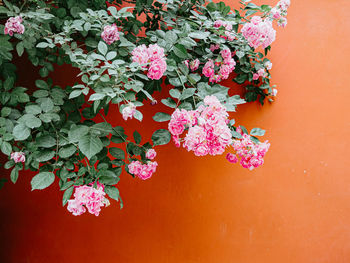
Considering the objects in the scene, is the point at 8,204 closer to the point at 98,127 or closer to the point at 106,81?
the point at 98,127

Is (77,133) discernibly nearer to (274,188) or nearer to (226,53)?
(226,53)

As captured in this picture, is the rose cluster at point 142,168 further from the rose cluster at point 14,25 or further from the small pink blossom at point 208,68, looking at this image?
the rose cluster at point 14,25

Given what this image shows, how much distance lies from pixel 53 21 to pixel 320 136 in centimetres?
181

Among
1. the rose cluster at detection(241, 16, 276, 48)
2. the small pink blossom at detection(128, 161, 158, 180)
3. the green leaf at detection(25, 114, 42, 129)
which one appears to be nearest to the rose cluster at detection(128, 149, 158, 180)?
the small pink blossom at detection(128, 161, 158, 180)

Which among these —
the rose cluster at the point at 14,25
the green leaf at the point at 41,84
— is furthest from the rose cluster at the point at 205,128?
the rose cluster at the point at 14,25

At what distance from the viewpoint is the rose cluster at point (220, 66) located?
151 cm

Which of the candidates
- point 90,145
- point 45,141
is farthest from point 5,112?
point 90,145

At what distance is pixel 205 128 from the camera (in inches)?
40.5

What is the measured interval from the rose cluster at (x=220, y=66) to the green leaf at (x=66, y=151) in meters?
0.86

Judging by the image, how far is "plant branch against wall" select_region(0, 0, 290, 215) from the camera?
3.52 feet

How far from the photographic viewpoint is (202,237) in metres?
1.80

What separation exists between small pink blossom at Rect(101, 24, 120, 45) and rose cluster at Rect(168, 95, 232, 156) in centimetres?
52

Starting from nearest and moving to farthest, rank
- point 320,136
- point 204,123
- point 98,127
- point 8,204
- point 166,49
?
point 204,123, point 98,127, point 166,49, point 320,136, point 8,204

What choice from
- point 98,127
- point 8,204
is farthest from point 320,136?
point 8,204
